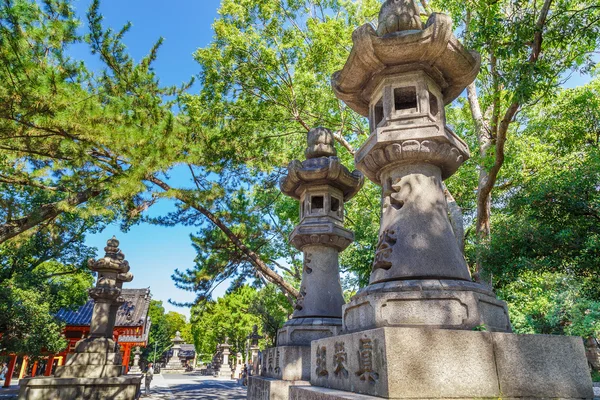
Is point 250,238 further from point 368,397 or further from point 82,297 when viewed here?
point 82,297

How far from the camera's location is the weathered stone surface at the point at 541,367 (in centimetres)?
248

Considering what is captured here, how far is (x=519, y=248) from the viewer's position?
25.0ft

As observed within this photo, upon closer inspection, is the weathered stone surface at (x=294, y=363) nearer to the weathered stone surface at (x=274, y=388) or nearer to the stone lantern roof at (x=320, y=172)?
the weathered stone surface at (x=274, y=388)

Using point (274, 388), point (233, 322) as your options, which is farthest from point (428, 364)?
point (233, 322)

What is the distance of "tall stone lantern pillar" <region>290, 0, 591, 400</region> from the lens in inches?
95.9

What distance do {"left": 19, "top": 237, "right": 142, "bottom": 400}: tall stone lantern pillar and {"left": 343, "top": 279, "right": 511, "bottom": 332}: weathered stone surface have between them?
882cm

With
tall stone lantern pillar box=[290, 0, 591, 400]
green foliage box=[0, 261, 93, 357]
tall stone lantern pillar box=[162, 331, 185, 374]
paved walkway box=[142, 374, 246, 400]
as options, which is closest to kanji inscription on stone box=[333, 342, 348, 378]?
tall stone lantern pillar box=[290, 0, 591, 400]

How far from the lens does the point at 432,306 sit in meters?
2.88

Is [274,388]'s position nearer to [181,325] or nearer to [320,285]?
[320,285]

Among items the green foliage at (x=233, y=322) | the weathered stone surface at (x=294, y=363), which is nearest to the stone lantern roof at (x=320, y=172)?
the weathered stone surface at (x=294, y=363)

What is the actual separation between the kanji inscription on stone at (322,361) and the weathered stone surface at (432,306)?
0.70 m

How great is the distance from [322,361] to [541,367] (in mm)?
1832

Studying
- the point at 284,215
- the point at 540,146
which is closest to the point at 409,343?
the point at 284,215

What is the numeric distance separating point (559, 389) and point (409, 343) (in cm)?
110
